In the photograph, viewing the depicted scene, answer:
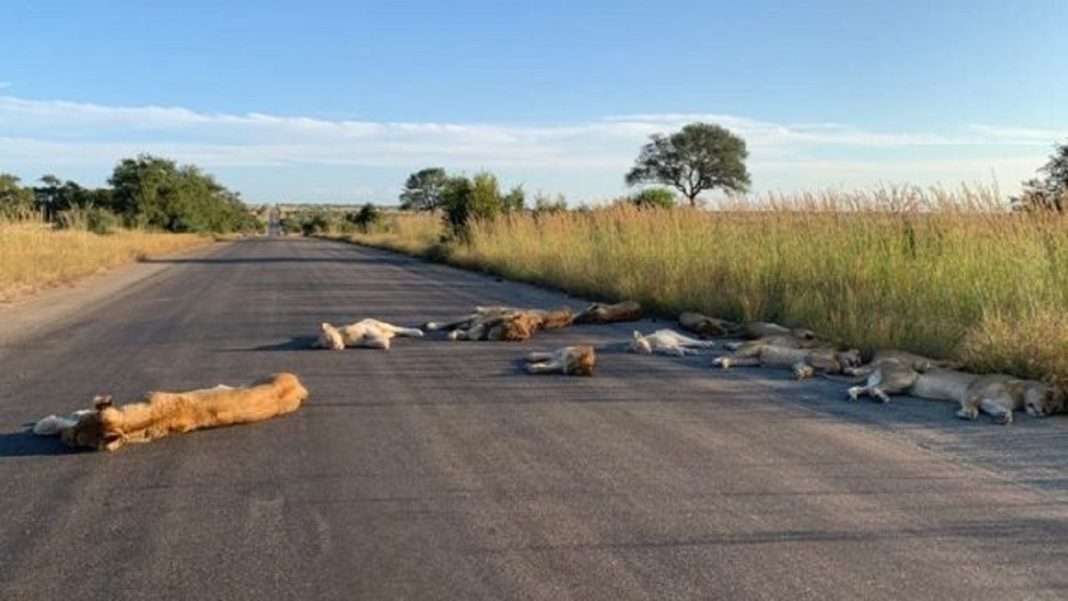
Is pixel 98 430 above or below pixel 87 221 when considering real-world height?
above

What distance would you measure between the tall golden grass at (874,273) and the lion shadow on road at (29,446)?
23.3 ft

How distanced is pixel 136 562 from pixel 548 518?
1858 mm

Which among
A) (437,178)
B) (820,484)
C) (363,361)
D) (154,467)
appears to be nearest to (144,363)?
(363,361)

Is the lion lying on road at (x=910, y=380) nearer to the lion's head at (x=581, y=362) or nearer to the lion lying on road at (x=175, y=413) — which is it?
the lion's head at (x=581, y=362)

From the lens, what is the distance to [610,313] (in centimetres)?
1319

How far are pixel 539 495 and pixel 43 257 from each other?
25106 mm

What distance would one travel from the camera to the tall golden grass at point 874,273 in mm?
9008

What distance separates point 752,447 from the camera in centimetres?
612

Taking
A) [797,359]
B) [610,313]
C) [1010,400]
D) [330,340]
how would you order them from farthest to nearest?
[610,313] → [330,340] → [797,359] → [1010,400]

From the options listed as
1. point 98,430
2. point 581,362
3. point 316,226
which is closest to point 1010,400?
point 581,362

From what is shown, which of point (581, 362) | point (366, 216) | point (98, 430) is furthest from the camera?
point (366, 216)

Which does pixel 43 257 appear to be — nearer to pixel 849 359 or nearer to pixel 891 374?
pixel 849 359

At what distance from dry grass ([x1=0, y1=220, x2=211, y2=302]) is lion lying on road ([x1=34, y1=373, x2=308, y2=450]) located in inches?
516

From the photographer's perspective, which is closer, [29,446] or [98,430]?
[98,430]
